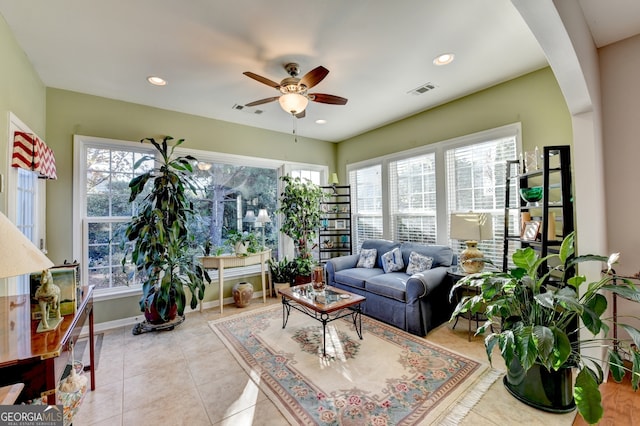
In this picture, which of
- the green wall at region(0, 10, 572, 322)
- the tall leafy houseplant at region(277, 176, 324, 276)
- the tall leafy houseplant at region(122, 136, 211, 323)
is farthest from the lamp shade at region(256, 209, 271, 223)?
the tall leafy houseplant at region(122, 136, 211, 323)

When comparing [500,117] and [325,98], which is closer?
[325,98]

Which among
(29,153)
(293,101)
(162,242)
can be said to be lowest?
(162,242)

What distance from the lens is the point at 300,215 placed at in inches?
188

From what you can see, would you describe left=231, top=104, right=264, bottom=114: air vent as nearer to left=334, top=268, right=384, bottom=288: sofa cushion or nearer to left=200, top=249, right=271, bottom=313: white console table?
left=200, top=249, right=271, bottom=313: white console table

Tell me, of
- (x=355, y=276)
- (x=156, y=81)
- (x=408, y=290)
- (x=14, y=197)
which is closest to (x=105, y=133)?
(x=156, y=81)

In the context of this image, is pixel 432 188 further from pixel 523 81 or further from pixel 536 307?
pixel 536 307

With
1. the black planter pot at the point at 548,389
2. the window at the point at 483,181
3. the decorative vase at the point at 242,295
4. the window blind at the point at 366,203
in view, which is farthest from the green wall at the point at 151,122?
the black planter pot at the point at 548,389

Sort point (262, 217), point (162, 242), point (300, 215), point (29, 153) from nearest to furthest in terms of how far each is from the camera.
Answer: point (29, 153) → point (162, 242) → point (262, 217) → point (300, 215)

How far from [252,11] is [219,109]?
2.10 metres

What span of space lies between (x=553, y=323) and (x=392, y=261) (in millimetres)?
2152

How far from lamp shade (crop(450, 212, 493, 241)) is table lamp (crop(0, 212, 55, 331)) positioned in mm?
3380

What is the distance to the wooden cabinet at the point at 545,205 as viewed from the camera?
96.4 inches

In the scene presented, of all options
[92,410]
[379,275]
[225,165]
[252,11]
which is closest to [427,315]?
[379,275]

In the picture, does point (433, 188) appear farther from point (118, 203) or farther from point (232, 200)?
point (118, 203)
